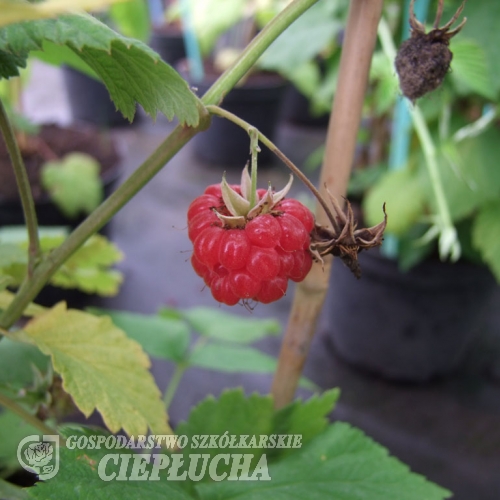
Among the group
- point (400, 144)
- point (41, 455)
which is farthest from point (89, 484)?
point (400, 144)

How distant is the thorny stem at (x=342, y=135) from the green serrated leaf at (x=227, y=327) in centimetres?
29

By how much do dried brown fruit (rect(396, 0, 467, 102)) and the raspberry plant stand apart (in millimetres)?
23

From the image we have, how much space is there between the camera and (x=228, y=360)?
0.63m

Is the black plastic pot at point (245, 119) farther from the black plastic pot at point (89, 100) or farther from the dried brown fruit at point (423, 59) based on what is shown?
the dried brown fruit at point (423, 59)

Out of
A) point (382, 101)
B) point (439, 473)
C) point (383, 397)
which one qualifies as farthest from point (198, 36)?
point (439, 473)

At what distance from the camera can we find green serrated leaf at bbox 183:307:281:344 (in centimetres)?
70

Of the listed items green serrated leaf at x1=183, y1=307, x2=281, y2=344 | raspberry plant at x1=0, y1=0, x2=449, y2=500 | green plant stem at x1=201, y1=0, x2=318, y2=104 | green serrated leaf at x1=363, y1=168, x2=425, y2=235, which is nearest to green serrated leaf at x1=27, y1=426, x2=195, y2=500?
raspberry plant at x1=0, y1=0, x2=449, y2=500

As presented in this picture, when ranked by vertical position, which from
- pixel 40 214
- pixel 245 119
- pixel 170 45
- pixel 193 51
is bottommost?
pixel 40 214

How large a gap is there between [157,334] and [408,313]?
414 mm

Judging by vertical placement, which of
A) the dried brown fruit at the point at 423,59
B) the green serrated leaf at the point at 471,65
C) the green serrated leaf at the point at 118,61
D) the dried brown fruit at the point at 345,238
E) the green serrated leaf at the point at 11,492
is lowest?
the green serrated leaf at the point at 11,492

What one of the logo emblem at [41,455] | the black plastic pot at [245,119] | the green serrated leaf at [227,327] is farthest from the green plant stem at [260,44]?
the black plastic pot at [245,119]

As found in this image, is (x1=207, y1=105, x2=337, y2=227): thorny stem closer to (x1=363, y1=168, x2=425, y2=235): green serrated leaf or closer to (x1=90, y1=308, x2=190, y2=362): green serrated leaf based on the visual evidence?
(x1=90, y1=308, x2=190, y2=362): green serrated leaf

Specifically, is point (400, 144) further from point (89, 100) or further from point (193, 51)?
point (89, 100)

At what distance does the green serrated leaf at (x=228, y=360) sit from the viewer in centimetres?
62
